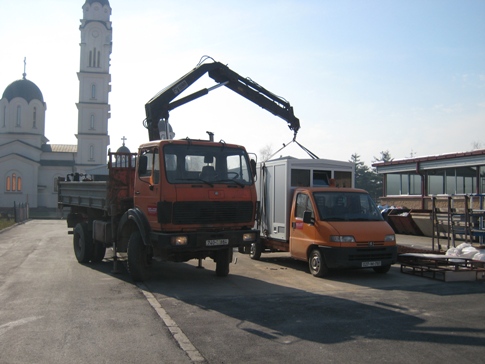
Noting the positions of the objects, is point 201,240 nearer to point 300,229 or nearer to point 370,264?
point 300,229

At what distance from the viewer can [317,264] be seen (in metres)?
12.3

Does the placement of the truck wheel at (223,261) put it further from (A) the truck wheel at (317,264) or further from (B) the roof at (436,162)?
(B) the roof at (436,162)

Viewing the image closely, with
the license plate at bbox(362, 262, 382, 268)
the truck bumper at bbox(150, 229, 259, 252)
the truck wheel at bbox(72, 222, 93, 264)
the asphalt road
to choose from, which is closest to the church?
the truck wheel at bbox(72, 222, 93, 264)

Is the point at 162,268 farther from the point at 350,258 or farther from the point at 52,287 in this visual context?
the point at 350,258

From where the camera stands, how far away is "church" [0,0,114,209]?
67250 mm

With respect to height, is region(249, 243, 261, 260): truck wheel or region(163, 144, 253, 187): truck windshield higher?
region(163, 144, 253, 187): truck windshield

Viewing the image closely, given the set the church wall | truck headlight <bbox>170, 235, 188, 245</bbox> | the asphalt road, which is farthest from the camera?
the church wall

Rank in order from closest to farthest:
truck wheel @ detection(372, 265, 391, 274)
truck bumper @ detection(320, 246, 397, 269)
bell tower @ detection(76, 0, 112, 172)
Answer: truck bumper @ detection(320, 246, 397, 269) → truck wheel @ detection(372, 265, 391, 274) → bell tower @ detection(76, 0, 112, 172)

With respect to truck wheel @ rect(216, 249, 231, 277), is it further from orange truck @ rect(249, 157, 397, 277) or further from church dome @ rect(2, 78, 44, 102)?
church dome @ rect(2, 78, 44, 102)

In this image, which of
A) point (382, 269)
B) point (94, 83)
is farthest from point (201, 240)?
point (94, 83)

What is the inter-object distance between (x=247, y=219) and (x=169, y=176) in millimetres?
1971

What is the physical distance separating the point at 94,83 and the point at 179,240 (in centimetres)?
6185

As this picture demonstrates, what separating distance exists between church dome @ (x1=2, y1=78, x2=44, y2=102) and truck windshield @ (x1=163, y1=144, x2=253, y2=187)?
214 feet

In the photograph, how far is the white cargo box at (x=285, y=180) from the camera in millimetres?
14117
